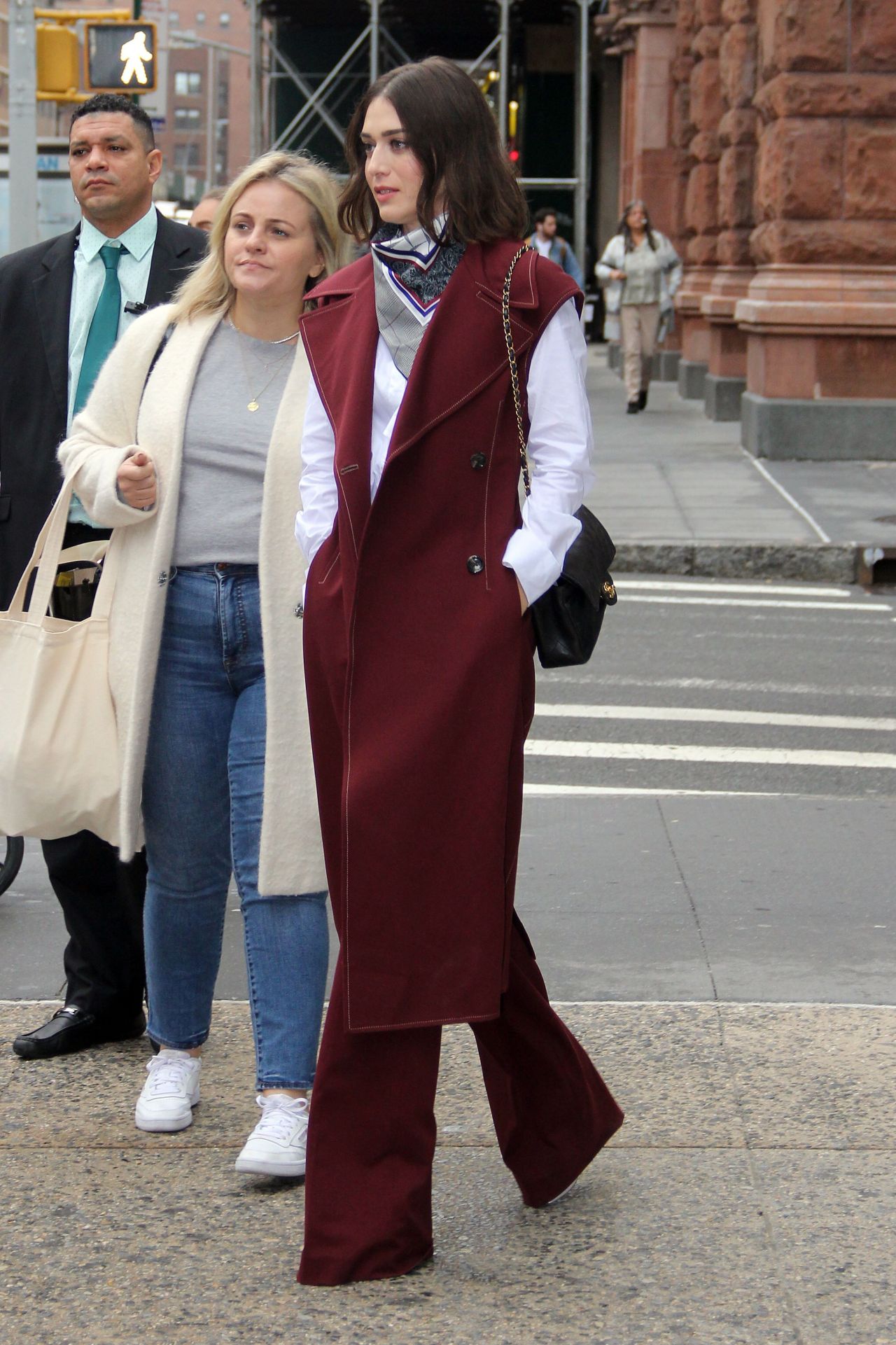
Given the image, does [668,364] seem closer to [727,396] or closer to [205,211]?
[727,396]

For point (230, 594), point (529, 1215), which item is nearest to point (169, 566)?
point (230, 594)

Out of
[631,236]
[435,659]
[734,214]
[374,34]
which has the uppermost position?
[374,34]

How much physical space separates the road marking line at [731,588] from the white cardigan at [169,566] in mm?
7616

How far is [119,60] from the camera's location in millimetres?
17797

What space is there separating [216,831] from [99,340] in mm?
1151

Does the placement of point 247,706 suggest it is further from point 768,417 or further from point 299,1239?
point 768,417

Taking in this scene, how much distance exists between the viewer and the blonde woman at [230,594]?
3557 millimetres

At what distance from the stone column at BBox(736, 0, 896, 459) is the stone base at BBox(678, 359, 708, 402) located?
630 centimetres

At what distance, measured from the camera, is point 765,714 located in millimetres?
7914

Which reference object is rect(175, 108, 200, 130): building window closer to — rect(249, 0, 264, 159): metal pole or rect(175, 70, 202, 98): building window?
rect(175, 70, 202, 98): building window

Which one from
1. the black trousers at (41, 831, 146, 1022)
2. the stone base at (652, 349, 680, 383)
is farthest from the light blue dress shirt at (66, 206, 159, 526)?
the stone base at (652, 349, 680, 383)

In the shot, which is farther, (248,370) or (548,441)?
(248,370)

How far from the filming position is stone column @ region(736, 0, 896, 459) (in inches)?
576

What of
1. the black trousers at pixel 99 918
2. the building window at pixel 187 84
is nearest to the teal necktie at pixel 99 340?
the black trousers at pixel 99 918
